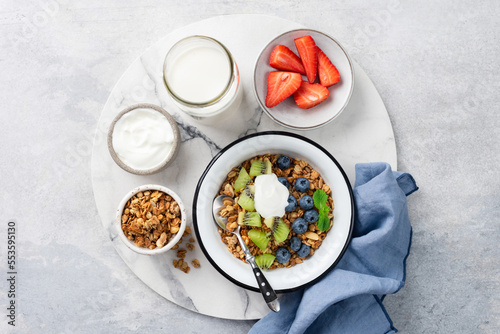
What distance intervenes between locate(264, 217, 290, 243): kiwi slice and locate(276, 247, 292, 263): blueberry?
4cm

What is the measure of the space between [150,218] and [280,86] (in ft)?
1.74

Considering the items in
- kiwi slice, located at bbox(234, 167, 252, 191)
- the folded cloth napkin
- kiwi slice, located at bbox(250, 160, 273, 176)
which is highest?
kiwi slice, located at bbox(250, 160, 273, 176)

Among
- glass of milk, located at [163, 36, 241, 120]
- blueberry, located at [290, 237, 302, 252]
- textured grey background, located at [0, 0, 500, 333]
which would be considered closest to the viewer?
glass of milk, located at [163, 36, 241, 120]

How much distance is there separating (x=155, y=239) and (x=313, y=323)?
1.78ft

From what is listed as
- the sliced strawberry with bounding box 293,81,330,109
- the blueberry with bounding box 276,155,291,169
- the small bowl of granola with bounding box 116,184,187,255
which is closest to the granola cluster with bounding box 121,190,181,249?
the small bowl of granola with bounding box 116,184,187,255

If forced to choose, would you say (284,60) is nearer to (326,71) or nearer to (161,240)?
(326,71)

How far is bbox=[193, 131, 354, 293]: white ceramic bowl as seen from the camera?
1206mm

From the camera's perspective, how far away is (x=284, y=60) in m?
1.22

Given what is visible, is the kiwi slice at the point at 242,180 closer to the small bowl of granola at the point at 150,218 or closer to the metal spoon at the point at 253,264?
the metal spoon at the point at 253,264

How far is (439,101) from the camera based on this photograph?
1.38 m

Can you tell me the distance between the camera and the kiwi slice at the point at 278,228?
121cm

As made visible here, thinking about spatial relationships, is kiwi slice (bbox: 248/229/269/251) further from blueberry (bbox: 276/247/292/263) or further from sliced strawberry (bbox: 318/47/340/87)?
sliced strawberry (bbox: 318/47/340/87)

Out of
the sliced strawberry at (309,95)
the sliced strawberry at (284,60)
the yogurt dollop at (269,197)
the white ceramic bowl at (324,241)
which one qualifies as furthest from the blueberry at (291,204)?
the sliced strawberry at (284,60)

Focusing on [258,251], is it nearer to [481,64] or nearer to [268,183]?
[268,183]
